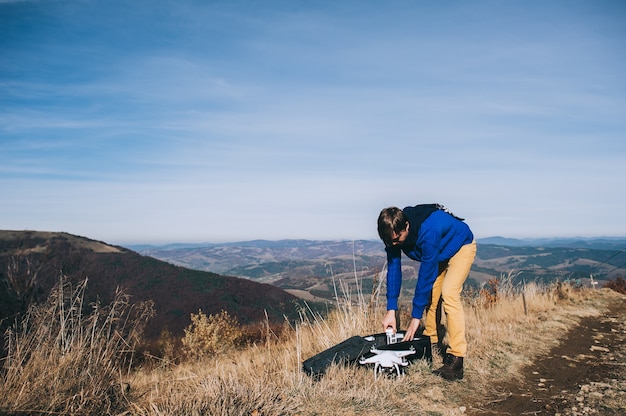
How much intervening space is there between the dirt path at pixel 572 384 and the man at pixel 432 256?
584 mm

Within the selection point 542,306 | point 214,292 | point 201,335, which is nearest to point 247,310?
point 214,292

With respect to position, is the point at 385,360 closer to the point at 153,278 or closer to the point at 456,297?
the point at 456,297

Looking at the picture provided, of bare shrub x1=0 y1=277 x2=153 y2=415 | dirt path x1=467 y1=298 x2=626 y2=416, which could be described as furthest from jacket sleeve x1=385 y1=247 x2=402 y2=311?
bare shrub x1=0 y1=277 x2=153 y2=415

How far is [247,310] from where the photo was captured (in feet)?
209

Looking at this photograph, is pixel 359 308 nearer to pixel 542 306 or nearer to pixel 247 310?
pixel 542 306

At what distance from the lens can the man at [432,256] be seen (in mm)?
3555

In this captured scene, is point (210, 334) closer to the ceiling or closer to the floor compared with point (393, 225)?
closer to the floor

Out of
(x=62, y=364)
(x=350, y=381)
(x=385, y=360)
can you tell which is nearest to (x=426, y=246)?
(x=385, y=360)

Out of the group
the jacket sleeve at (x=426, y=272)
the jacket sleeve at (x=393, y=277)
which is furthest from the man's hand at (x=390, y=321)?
the jacket sleeve at (x=426, y=272)

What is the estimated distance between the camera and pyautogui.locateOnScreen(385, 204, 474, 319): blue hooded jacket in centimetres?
360

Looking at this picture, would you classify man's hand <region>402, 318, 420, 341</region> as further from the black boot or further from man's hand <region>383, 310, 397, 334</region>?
the black boot

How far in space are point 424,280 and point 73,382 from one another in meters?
3.06

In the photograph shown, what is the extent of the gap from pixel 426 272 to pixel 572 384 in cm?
175

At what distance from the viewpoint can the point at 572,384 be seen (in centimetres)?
362
